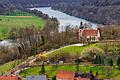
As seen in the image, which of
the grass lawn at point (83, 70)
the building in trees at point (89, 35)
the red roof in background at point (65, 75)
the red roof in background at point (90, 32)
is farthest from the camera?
the red roof in background at point (90, 32)

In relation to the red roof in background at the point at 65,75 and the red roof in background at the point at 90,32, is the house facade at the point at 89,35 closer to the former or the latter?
the red roof in background at the point at 90,32

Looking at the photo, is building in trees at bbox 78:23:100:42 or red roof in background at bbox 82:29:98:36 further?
red roof in background at bbox 82:29:98:36

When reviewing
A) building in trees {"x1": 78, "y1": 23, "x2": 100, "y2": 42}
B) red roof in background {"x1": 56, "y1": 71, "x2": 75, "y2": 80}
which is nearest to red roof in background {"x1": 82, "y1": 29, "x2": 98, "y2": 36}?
building in trees {"x1": 78, "y1": 23, "x2": 100, "y2": 42}

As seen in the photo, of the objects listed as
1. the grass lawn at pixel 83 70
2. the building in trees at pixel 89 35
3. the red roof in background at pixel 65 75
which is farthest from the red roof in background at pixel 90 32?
the red roof in background at pixel 65 75

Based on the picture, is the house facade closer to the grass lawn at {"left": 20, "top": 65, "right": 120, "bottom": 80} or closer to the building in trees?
the building in trees

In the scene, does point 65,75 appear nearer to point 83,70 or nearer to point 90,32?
point 83,70

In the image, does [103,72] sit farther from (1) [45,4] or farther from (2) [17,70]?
(1) [45,4]

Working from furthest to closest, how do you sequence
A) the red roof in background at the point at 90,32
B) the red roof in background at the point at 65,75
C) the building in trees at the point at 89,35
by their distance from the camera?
the red roof in background at the point at 90,32 < the building in trees at the point at 89,35 < the red roof in background at the point at 65,75

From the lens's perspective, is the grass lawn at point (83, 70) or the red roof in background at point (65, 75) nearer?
the red roof in background at point (65, 75)

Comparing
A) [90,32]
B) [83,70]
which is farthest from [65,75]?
[90,32]

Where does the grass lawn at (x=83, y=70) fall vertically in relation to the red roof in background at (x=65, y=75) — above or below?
below

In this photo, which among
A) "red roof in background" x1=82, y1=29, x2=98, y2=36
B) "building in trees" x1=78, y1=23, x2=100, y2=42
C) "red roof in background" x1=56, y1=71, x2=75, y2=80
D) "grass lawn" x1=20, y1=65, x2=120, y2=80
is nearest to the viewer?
"red roof in background" x1=56, y1=71, x2=75, y2=80

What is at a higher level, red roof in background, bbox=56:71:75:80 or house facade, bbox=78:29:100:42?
red roof in background, bbox=56:71:75:80
